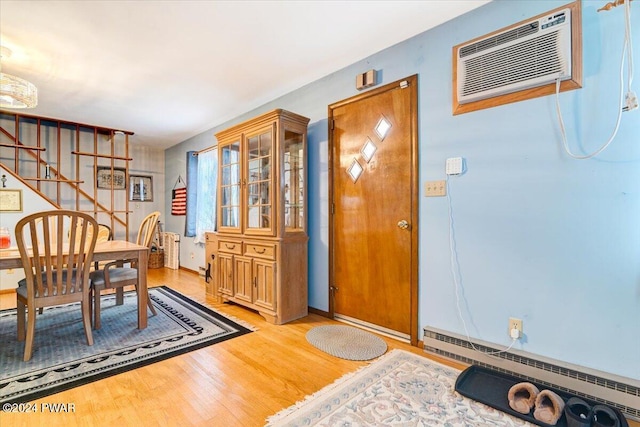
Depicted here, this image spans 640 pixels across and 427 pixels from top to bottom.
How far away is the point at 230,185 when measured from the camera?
3.51 m

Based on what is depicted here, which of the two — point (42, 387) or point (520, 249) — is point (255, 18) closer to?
point (520, 249)

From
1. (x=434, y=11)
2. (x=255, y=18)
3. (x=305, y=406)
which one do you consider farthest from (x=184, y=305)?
(x=434, y=11)

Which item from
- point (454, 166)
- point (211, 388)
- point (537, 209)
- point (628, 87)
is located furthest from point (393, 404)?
point (628, 87)

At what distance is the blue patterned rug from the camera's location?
1854 mm

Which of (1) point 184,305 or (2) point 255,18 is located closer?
(2) point 255,18

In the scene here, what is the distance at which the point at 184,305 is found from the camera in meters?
3.41

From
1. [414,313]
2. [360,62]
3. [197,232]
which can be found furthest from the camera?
[197,232]

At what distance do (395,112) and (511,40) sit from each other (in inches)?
34.7

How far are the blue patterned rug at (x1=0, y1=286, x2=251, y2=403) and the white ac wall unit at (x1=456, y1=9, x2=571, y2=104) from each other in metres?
2.63

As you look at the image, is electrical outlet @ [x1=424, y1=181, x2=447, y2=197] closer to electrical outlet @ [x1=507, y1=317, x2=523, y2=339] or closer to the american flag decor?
electrical outlet @ [x1=507, y1=317, x2=523, y2=339]

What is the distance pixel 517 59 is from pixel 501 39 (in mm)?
181

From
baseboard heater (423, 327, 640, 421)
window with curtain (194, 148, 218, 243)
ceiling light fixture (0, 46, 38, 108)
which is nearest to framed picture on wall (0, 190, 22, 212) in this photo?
ceiling light fixture (0, 46, 38, 108)

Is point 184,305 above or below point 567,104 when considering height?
below

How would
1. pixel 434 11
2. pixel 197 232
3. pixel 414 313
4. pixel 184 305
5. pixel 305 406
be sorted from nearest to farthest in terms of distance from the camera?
pixel 305 406 → pixel 434 11 → pixel 414 313 → pixel 184 305 → pixel 197 232
